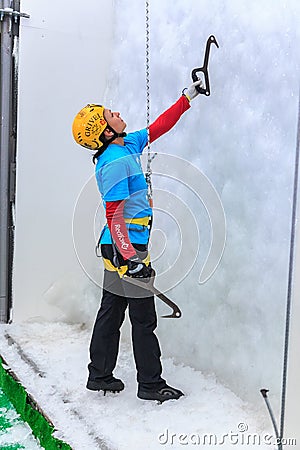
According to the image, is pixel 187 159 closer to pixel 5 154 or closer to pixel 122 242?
pixel 122 242

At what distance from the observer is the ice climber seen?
9.91 ft

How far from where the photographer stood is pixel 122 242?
9.85 ft

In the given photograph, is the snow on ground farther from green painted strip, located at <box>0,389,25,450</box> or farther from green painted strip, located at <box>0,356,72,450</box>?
green painted strip, located at <box>0,389,25,450</box>

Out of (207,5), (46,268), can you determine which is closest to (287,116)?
(207,5)

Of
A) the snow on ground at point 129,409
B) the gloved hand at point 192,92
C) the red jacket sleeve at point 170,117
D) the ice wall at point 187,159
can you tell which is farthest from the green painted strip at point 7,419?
the gloved hand at point 192,92

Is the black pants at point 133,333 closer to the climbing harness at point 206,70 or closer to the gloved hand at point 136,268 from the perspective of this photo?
the gloved hand at point 136,268

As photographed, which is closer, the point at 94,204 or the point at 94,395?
the point at 94,395

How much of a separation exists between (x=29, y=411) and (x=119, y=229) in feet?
3.28

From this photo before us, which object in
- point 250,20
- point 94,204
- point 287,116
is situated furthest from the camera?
point 94,204

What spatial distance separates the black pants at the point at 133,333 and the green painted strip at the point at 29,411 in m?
0.31

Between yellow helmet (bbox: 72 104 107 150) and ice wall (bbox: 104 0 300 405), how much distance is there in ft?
1.88

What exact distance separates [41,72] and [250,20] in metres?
1.63

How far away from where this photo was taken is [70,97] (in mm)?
4355

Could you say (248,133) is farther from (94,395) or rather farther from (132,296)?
(94,395)
